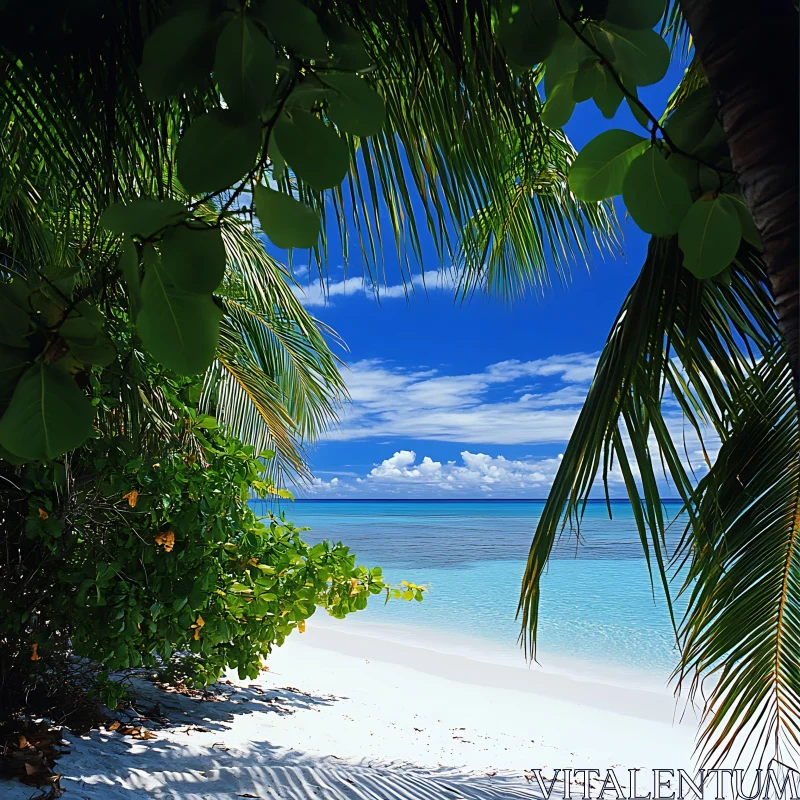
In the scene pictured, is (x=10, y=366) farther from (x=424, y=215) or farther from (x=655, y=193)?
(x=424, y=215)

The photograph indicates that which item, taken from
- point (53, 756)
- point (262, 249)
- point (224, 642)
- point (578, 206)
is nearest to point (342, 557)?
point (224, 642)

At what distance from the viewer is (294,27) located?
15.8 inches

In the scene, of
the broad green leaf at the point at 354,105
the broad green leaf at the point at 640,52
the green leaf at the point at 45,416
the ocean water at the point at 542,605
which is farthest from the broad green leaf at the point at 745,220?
the ocean water at the point at 542,605

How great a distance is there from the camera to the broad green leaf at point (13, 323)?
1.44 ft

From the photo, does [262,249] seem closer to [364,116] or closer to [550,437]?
[364,116]

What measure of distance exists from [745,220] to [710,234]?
0.04 meters

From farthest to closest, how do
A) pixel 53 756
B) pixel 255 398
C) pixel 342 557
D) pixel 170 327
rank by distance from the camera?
pixel 255 398 → pixel 342 557 → pixel 53 756 → pixel 170 327

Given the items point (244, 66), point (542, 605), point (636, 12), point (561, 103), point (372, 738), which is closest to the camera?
point (244, 66)

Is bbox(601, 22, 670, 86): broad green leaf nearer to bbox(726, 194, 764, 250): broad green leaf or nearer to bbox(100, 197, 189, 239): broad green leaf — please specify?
bbox(726, 194, 764, 250): broad green leaf

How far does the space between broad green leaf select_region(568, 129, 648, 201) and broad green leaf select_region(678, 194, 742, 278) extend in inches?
2.6

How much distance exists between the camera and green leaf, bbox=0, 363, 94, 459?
41cm

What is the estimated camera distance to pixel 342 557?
2.96 metres

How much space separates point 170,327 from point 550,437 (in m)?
54.8

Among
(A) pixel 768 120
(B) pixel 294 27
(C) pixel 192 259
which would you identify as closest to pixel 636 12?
(A) pixel 768 120
